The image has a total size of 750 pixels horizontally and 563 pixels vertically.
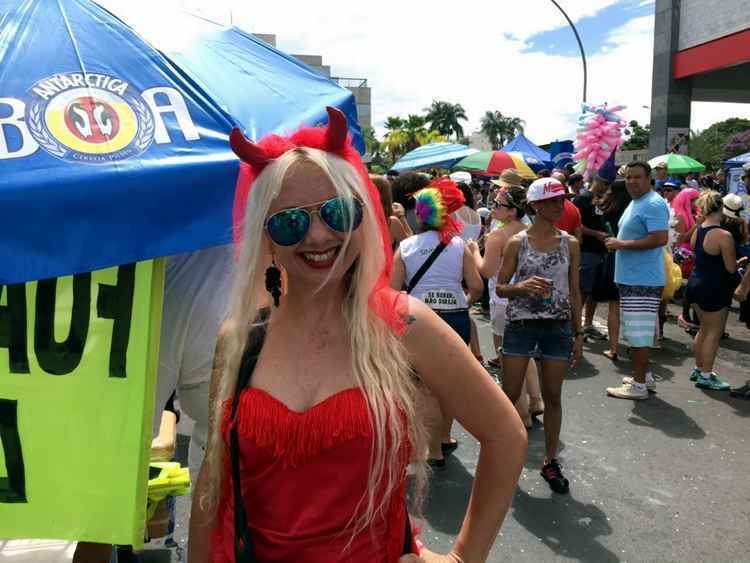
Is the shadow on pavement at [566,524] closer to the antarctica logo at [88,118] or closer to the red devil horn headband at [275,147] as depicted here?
the red devil horn headband at [275,147]

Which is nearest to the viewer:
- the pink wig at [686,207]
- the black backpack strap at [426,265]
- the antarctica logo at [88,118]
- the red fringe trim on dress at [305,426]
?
the red fringe trim on dress at [305,426]

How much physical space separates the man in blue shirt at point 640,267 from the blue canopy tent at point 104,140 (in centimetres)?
409

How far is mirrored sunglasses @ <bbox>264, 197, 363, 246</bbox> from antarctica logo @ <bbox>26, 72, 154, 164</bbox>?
0.52m

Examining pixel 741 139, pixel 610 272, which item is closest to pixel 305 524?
pixel 610 272

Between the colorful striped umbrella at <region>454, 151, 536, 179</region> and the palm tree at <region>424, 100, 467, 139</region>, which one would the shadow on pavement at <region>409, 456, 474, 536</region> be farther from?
the palm tree at <region>424, 100, 467, 139</region>

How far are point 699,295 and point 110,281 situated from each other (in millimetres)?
5378

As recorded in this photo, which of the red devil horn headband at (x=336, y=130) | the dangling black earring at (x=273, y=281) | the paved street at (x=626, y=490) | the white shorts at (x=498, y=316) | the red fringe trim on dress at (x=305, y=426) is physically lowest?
the paved street at (x=626, y=490)

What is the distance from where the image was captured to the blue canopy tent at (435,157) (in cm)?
1174

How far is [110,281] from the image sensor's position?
1775 millimetres

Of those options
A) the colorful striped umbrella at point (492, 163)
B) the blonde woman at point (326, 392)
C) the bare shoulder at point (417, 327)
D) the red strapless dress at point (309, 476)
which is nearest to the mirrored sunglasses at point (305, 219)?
the blonde woman at point (326, 392)

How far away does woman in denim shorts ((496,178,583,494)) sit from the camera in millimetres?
3820

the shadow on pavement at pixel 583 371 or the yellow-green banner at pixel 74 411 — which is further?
the shadow on pavement at pixel 583 371

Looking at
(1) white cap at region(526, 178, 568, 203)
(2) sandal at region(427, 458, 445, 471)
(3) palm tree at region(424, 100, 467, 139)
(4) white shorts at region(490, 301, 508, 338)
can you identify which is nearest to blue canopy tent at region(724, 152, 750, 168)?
(4) white shorts at region(490, 301, 508, 338)

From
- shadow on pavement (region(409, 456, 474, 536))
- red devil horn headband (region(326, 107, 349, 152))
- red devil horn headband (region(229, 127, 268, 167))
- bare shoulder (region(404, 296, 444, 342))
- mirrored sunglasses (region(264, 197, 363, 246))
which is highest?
red devil horn headband (region(326, 107, 349, 152))
